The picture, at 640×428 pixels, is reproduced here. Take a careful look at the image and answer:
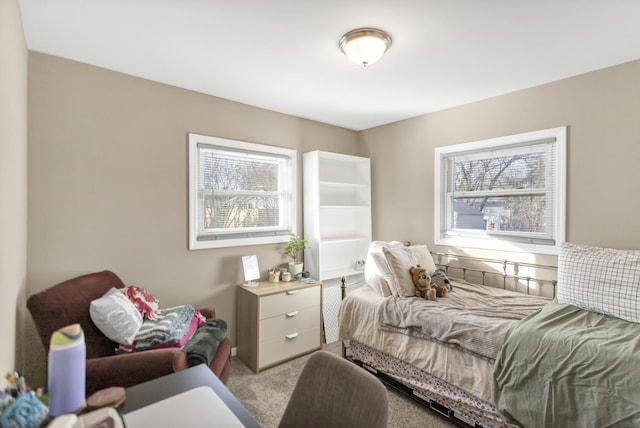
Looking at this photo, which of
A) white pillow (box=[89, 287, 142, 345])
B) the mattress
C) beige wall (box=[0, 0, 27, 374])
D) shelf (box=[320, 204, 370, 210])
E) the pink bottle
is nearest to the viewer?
the pink bottle

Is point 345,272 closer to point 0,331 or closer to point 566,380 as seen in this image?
point 566,380

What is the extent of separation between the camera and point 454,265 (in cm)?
333

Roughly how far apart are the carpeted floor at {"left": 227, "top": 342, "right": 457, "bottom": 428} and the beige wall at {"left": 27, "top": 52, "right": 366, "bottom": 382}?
1.82ft

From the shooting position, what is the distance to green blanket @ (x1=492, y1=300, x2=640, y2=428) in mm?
1501

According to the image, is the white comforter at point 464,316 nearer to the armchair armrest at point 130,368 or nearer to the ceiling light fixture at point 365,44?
the armchair armrest at point 130,368

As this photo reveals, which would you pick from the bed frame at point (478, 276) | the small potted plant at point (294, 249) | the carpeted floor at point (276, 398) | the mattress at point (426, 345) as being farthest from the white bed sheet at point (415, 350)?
the small potted plant at point (294, 249)

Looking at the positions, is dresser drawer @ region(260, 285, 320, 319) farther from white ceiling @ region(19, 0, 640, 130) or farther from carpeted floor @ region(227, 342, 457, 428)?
white ceiling @ region(19, 0, 640, 130)

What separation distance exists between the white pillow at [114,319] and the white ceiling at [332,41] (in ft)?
5.34

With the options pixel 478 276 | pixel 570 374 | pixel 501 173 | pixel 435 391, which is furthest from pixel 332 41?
pixel 478 276

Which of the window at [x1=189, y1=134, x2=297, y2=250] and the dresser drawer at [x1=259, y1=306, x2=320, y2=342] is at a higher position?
the window at [x1=189, y1=134, x2=297, y2=250]

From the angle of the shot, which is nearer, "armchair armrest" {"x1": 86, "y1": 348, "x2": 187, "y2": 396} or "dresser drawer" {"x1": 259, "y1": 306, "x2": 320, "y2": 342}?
"armchair armrest" {"x1": 86, "y1": 348, "x2": 187, "y2": 396}

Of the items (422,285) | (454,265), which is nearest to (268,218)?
(422,285)

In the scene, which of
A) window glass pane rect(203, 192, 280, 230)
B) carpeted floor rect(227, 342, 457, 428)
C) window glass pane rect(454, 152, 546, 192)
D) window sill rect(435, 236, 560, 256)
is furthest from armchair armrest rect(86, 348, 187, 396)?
window glass pane rect(454, 152, 546, 192)

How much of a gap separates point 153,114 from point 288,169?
4.56 feet
